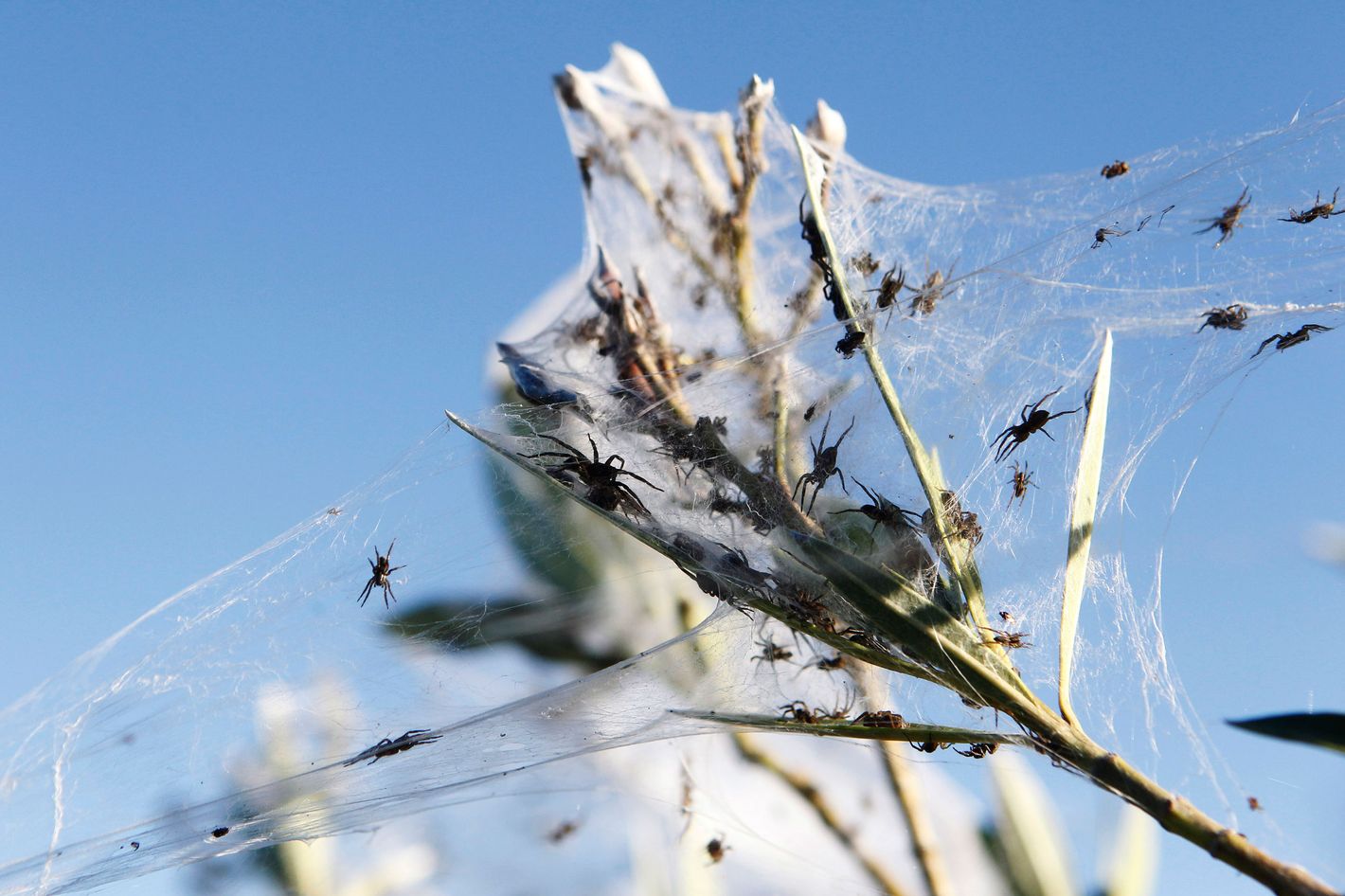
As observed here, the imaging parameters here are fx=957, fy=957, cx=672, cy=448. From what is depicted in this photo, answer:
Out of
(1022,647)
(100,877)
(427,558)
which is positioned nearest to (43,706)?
(100,877)

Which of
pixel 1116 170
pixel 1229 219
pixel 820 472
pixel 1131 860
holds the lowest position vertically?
pixel 1131 860

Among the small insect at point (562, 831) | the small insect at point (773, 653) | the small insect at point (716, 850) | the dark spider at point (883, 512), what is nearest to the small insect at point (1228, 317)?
the dark spider at point (883, 512)

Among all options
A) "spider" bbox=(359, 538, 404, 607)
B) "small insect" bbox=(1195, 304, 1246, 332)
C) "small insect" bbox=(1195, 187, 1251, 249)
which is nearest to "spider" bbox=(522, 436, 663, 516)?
"spider" bbox=(359, 538, 404, 607)

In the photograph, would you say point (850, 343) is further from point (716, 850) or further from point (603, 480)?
point (716, 850)

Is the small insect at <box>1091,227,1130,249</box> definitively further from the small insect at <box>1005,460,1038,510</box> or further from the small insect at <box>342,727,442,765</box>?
the small insect at <box>342,727,442,765</box>

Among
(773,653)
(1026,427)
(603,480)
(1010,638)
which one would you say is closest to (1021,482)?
(1026,427)

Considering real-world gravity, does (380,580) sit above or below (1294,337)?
above
